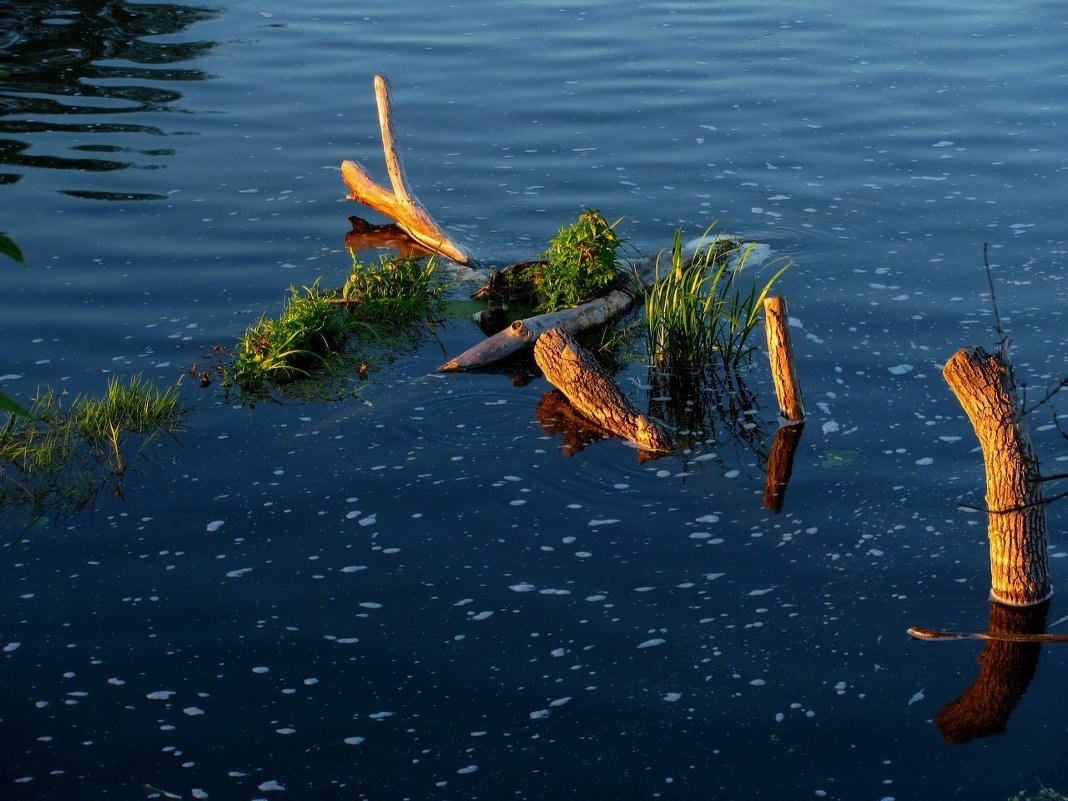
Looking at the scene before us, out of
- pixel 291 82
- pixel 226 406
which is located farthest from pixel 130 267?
pixel 291 82

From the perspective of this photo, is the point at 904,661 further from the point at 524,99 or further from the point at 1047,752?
the point at 524,99

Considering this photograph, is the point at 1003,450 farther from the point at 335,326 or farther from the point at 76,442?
the point at 76,442

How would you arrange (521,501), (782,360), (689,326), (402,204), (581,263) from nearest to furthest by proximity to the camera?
(521,501), (782,360), (689,326), (581,263), (402,204)

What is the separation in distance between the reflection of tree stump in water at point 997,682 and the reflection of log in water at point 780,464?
182 centimetres

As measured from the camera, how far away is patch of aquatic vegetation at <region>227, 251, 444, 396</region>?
11.4 metres

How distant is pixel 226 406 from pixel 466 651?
12.8 feet

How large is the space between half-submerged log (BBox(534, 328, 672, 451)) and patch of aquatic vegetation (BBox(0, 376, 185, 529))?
292 cm

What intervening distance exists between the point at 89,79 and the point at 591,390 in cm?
1299

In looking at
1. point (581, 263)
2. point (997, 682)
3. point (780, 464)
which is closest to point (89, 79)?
point (581, 263)

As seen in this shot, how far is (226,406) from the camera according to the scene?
1107cm

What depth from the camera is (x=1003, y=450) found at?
7.45 m

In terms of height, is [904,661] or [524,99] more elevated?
[524,99]

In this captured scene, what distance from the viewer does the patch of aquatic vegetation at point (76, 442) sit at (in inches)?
382

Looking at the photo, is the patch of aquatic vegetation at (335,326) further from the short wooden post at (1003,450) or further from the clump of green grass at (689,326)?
the short wooden post at (1003,450)
